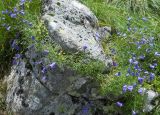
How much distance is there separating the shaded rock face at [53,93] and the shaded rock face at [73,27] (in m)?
0.26

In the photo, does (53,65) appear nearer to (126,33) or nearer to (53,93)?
(53,93)

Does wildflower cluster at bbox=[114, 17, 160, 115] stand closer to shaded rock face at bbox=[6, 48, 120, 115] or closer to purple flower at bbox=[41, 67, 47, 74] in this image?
shaded rock face at bbox=[6, 48, 120, 115]

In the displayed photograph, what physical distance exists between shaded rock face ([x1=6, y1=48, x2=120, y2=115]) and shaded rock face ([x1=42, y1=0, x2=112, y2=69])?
259mm

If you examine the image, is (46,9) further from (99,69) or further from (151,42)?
(151,42)

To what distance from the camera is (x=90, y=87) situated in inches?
155

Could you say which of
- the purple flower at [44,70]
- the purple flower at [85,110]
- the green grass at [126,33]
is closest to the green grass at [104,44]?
the green grass at [126,33]

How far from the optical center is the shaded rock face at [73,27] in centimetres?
389

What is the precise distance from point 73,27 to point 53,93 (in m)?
0.73

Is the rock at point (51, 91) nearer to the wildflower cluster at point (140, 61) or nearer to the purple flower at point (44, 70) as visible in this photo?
the purple flower at point (44, 70)

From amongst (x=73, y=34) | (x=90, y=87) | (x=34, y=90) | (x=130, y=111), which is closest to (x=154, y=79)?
(x=130, y=111)

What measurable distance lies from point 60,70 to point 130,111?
0.84 metres

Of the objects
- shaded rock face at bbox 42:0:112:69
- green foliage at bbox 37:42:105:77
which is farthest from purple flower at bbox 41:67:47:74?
shaded rock face at bbox 42:0:112:69

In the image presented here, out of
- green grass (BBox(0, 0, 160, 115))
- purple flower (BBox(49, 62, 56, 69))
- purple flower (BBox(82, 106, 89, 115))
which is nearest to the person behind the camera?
purple flower (BBox(49, 62, 56, 69))

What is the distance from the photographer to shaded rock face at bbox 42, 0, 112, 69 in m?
3.89
